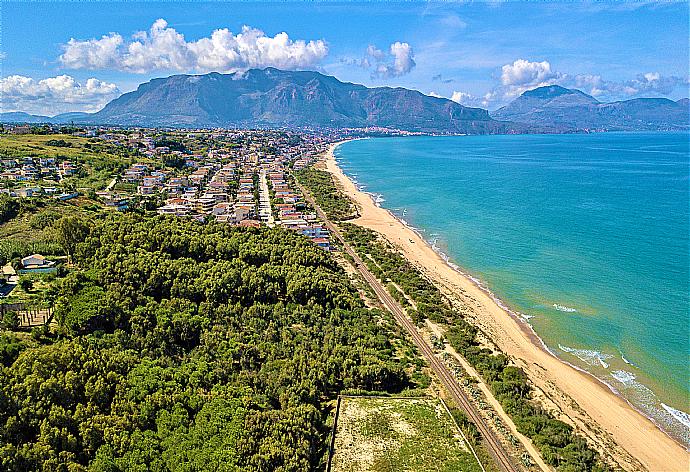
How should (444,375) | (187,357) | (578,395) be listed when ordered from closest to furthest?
(187,357)
(578,395)
(444,375)

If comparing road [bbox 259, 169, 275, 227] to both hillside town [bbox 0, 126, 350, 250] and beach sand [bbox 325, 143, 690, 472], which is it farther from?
beach sand [bbox 325, 143, 690, 472]

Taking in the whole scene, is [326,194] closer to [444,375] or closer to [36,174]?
[36,174]

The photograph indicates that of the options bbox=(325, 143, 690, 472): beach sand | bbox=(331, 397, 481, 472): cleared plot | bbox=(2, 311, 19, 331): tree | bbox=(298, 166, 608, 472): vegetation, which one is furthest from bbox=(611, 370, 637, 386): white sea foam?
bbox=(2, 311, 19, 331): tree

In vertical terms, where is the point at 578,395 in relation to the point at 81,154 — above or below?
below

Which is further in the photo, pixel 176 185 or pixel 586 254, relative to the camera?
pixel 176 185

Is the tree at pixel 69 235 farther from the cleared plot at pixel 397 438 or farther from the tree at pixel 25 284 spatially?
the cleared plot at pixel 397 438

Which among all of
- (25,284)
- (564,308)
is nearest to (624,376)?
(564,308)

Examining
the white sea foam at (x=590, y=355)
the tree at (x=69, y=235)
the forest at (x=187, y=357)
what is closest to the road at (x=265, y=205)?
the forest at (x=187, y=357)
